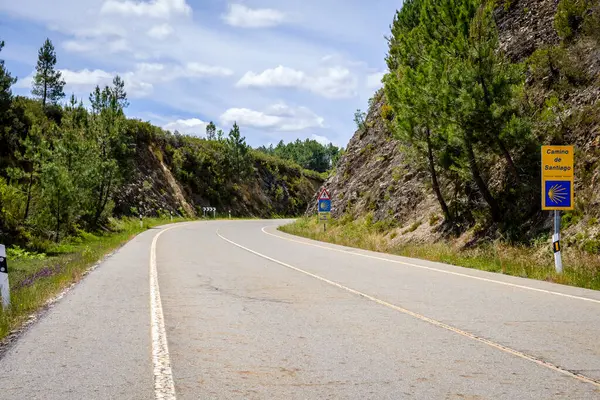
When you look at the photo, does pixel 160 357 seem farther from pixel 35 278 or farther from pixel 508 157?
pixel 508 157

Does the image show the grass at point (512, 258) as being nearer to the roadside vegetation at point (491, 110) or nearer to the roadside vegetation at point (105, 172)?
the roadside vegetation at point (491, 110)

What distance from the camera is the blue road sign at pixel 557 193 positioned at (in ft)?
43.1

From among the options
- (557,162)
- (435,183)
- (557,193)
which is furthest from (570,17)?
(557,193)

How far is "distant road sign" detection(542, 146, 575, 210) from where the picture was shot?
1314 centimetres

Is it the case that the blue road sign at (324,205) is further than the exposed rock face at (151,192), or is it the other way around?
the exposed rock face at (151,192)

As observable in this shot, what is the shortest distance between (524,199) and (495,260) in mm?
3648

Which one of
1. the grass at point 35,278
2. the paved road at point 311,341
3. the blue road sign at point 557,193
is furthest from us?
the blue road sign at point 557,193

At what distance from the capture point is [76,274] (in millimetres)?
12742

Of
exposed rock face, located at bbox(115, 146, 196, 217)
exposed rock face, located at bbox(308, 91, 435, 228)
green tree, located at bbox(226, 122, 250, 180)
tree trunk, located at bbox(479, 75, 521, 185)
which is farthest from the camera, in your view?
green tree, located at bbox(226, 122, 250, 180)

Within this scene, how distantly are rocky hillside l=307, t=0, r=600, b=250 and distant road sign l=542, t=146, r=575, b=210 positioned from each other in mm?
1655

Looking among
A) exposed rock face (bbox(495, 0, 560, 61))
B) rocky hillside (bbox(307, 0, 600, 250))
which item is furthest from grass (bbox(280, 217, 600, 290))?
exposed rock face (bbox(495, 0, 560, 61))

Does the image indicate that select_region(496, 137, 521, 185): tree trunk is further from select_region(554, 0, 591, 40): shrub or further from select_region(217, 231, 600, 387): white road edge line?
select_region(217, 231, 600, 387): white road edge line

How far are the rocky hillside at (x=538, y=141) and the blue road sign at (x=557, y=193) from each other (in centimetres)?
158

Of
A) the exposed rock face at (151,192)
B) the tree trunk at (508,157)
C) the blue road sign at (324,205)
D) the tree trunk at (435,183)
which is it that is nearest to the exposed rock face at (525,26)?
the tree trunk at (435,183)
